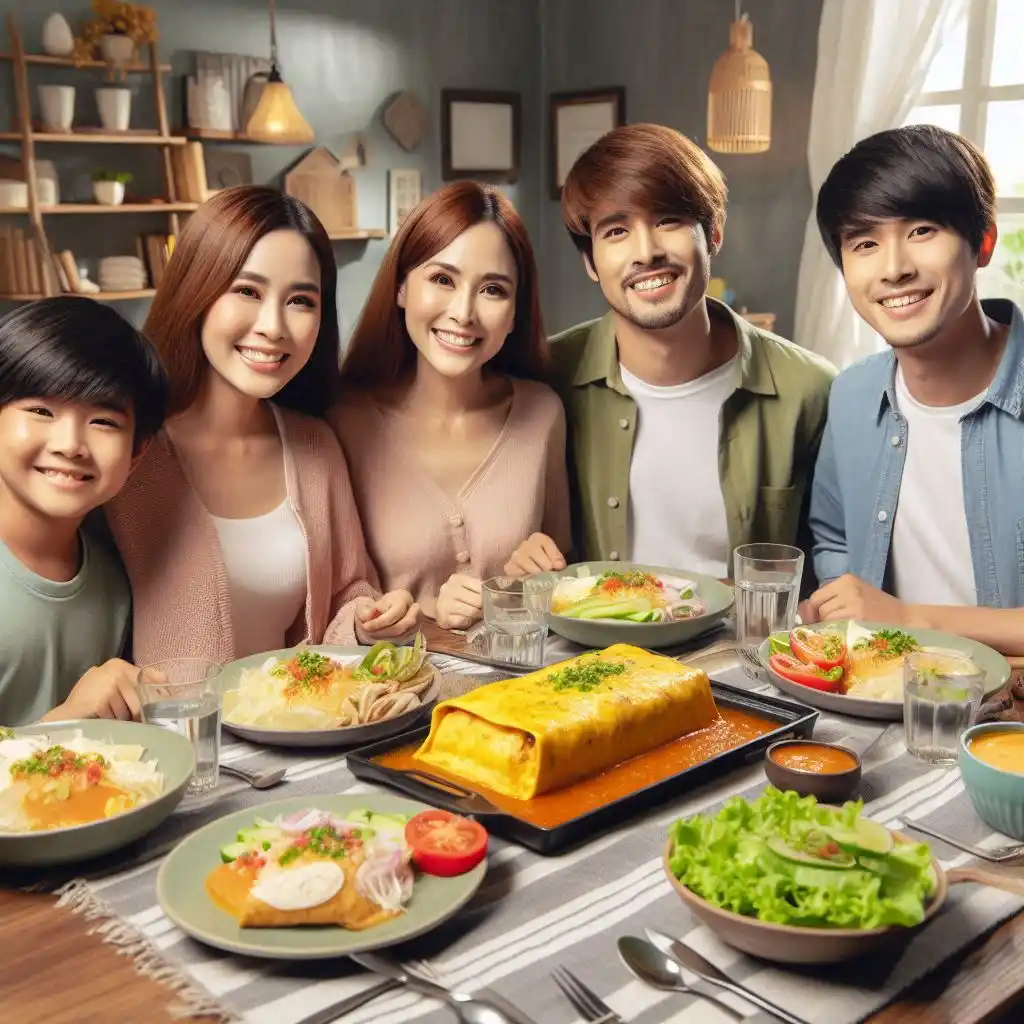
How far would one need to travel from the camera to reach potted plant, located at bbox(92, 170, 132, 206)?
550cm

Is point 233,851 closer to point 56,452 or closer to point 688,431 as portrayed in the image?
point 56,452

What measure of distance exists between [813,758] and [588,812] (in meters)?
0.31

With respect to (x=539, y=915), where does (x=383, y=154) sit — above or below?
above

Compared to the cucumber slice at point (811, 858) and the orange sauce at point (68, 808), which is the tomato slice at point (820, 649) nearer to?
the cucumber slice at point (811, 858)

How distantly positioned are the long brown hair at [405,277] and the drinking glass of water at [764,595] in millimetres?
920

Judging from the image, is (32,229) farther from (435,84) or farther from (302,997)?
(302,997)

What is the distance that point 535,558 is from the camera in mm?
2393

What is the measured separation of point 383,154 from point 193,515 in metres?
5.07

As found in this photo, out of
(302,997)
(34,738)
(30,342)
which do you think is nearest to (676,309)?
(30,342)

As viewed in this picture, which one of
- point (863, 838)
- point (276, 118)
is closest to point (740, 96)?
point (276, 118)

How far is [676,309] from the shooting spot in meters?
2.64

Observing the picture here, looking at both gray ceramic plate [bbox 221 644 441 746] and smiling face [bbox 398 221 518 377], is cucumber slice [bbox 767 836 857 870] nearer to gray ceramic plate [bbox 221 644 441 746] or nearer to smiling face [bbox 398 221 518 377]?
gray ceramic plate [bbox 221 644 441 746]

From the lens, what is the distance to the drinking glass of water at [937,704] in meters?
1.57

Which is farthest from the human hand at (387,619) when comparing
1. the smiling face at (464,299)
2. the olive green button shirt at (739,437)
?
the olive green button shirt at (739,437)
